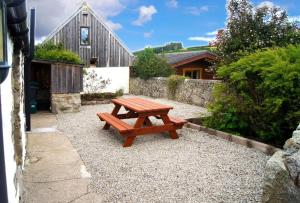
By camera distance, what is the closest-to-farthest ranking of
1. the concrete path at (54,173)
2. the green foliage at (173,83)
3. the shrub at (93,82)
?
1. the concrete path at (54,173)
2. the green foliage at (173,83)
3. the shrub at (93,82)

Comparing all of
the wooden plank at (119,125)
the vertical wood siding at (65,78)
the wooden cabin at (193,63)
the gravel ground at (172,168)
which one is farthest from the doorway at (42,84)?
the wooden cabin at (193,63)

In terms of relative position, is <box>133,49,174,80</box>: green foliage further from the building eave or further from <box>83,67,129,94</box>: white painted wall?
<box>83,67,129,94</box>: white painted wall

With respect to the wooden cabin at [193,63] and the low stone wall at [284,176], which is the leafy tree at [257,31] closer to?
the wooden cabin at [193,63]

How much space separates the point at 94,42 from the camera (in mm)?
21406

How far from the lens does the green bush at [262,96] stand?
21.0 feet

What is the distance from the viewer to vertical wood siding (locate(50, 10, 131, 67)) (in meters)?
20.8

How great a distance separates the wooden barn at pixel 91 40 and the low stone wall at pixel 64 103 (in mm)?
9292

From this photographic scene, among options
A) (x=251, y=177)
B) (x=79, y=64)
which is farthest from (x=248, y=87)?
(x=79, y=64)

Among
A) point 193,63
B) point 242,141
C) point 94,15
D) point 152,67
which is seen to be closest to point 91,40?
point 94,15

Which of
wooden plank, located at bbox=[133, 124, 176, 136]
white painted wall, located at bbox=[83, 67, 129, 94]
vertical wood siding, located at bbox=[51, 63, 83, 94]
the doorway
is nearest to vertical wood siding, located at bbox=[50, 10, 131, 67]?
white painted wall, located at bbox=[83, 67, 129, 94]

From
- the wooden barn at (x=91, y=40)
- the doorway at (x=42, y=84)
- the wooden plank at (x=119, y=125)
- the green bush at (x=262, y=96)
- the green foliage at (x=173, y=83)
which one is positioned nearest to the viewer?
the green bush at (x=262, y=96)

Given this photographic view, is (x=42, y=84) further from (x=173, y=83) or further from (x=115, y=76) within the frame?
(x=115, y=76)

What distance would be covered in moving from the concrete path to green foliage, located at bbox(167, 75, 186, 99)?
852 centimetres

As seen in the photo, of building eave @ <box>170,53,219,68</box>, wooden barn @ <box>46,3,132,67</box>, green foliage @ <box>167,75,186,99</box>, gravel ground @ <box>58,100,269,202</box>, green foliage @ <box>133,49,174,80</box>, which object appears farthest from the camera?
wooden barn @ <box>46,3,132,67</box>
